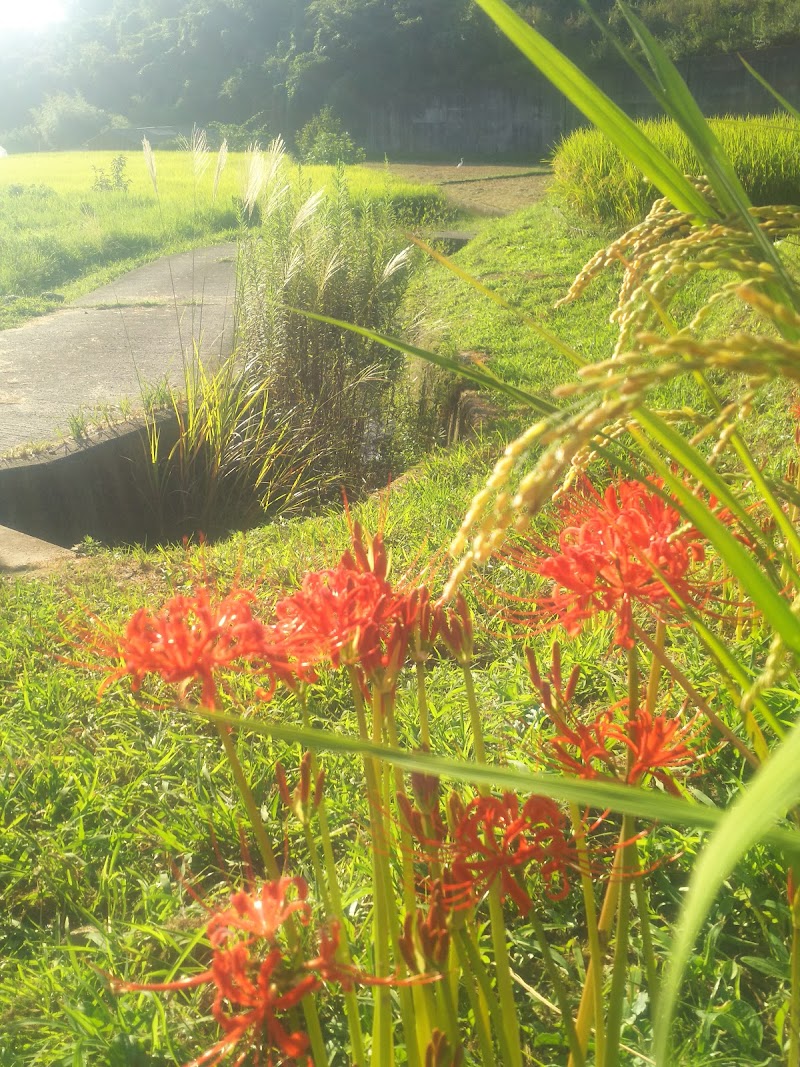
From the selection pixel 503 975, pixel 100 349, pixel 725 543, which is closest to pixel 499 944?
pixel 503 975

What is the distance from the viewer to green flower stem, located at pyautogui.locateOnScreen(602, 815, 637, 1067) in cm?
70

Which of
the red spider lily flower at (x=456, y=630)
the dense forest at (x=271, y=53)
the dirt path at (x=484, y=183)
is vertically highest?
the dense forest at (x=271, y=53)

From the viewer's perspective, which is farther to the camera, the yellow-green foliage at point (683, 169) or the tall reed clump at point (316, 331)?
the yellow-green foliage at point (683, 169)

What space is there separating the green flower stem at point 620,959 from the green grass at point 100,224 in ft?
28.6

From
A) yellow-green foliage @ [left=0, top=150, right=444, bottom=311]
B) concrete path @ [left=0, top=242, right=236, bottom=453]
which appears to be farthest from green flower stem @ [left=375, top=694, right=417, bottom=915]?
yellow-green foliage @ [left=0, top=150, right=444, bottom=311]

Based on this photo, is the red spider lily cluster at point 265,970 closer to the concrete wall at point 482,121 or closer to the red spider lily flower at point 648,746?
the red spider lily flower at point 648,746

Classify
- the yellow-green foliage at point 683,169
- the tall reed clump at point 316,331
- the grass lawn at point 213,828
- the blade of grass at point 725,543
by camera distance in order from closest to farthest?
the blade of grass at point 725,543, the grass lawn at point 213,828, the tall reed clump at point 316,331, the yellow-green foliage at point 683,169

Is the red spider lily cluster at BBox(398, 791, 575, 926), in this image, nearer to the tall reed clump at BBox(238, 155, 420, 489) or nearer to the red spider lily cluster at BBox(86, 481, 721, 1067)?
the red spider lily cluster at BBox(86, 481, 721, 1067)

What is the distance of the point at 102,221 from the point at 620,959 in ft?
56.0

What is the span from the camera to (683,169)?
8000mm

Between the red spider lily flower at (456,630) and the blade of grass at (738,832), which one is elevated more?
the blade of grass at (738,832)

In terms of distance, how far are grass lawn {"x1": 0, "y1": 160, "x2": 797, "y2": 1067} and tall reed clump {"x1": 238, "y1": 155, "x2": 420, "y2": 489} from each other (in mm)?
2020

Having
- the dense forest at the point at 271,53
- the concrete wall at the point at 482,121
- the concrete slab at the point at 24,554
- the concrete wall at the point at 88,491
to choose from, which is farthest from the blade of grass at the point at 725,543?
the concrete wall at the point at 482,121

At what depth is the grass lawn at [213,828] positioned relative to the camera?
1.14 metres
